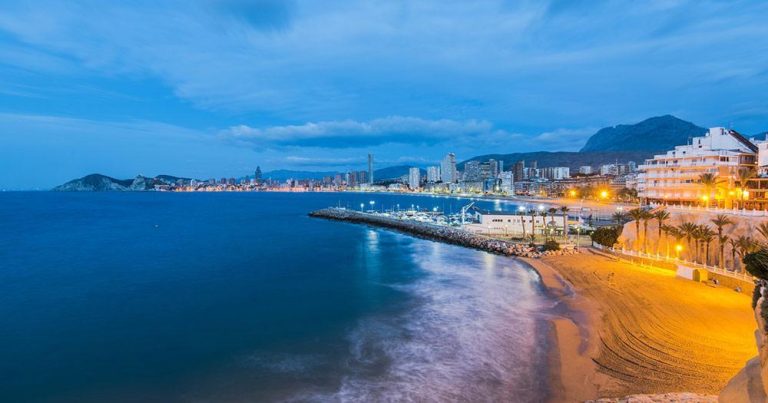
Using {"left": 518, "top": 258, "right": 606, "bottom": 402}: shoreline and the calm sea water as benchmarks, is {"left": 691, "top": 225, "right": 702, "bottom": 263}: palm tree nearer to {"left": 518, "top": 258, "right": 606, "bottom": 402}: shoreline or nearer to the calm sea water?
{"left": 518, "top": 258, "right": 606, "bottom": 402}: shoreline

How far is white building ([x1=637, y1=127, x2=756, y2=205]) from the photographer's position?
45156mm

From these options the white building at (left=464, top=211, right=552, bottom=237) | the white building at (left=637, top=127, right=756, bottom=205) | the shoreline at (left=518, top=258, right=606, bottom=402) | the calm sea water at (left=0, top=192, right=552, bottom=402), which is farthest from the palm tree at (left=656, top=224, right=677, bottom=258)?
the white building at (left=464, top=211, right=552, bottom=237)

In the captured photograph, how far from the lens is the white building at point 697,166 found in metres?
45.2

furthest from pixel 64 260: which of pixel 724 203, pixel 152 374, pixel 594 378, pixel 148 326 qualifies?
pixel 724 203

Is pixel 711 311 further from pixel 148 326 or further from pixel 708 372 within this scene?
pixel 148 326

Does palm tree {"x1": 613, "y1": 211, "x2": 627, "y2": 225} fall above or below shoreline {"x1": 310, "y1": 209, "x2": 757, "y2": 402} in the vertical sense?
above

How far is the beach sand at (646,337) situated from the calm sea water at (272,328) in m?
1.23

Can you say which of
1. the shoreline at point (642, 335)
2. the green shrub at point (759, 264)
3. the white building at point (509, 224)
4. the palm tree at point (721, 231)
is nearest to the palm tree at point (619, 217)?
the white building at point (509, 224)

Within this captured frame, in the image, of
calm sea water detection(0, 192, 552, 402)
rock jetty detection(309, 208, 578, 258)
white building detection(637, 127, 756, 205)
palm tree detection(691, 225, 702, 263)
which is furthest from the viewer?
white building detection(637, 127, 756, 205)

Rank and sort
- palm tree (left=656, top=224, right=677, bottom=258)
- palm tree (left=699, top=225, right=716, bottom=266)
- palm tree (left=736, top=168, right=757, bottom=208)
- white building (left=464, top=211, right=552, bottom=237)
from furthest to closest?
1. white building (left=464, top=211, right=552, bottom=237)
2. palm tree (left=736, top=168, right=757, bottom=208)
3. palm tree (left=656, top=224, right=677, bottom=258)
4. palm tree (left=699, top=225, right=716, bottom=266)

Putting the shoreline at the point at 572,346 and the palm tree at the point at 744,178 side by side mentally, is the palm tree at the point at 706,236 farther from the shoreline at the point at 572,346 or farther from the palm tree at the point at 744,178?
the palm tree at the point at 744,178

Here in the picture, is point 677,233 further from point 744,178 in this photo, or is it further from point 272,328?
point 272,328

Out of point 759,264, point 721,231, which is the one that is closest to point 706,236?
point 721,231

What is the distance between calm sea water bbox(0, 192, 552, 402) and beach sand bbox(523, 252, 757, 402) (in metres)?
1.23
